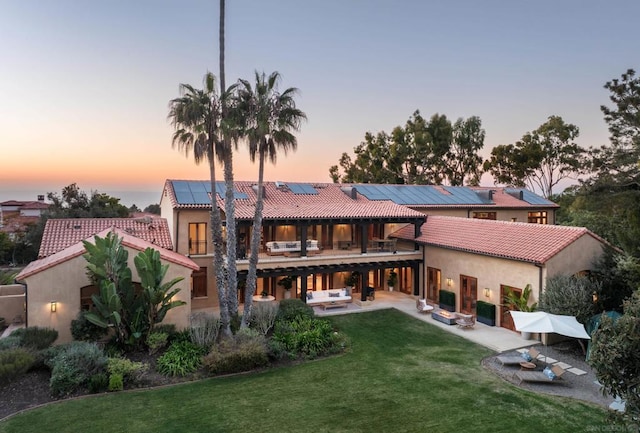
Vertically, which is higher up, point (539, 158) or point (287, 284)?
point (539, 158)

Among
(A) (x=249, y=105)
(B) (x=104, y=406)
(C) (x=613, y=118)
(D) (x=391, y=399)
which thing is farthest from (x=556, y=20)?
(B) (x=104, y=406)

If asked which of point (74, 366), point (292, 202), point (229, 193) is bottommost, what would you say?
point (74, 366)

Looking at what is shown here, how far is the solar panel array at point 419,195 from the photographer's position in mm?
29219

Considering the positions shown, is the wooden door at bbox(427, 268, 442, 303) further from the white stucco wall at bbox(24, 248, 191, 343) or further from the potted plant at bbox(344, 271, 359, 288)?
the white stucco wall at bbox(24, 248, 191, 343)

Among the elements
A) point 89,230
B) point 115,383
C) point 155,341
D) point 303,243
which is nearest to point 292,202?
point 303,243

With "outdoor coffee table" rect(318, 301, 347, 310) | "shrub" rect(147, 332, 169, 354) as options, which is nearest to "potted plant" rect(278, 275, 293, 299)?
"outdoor coffee table" rect(318, 301, 347, 310)

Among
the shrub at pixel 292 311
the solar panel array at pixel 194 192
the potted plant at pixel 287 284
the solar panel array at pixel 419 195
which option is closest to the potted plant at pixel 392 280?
the solar panel array at pixel 419 195

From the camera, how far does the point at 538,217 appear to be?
33781 mm

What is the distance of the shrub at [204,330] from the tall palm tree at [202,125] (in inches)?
20.4

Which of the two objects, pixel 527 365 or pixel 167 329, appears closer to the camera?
pixel 527 365

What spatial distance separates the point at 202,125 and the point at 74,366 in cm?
947

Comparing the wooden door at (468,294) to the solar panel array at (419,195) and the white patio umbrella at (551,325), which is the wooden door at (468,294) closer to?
the white patio umbrella at (551,325)

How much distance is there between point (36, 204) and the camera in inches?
3100

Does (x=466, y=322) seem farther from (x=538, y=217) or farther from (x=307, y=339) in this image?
(x=538, y=217)
